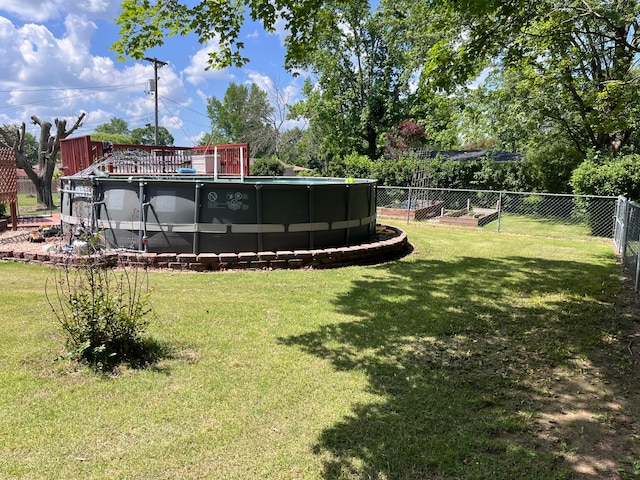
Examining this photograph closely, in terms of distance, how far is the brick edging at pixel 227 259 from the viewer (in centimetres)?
687

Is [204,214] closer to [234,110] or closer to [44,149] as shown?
[44,149]

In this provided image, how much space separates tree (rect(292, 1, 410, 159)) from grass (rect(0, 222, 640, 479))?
21.2 metres

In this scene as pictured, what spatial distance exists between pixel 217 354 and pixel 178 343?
A: 0.46 metres

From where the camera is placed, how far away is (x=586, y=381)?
352 cm

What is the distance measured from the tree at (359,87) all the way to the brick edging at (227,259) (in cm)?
1917

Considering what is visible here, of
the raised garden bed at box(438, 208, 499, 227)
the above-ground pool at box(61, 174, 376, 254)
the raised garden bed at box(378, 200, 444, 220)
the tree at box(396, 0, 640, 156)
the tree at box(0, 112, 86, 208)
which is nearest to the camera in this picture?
the tree at box(396, 0, 640, 156)

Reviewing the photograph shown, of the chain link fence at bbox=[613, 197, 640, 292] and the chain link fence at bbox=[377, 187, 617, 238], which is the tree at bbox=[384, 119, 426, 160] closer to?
the chain link fence at bbox=[377, 187, 617, 238]

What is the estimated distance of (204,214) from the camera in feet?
23.2

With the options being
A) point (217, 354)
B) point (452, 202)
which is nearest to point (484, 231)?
point (452, 202)

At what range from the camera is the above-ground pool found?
7066mm

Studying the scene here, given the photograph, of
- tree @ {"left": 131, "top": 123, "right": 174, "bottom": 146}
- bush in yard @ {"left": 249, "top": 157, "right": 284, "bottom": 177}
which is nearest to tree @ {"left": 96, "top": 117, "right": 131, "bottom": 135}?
tree @ {"left": 131, "top": 123, "right": 174, "bottom": 146}

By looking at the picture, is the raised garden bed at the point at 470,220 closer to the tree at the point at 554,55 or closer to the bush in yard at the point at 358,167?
the tree at the point at 554,55

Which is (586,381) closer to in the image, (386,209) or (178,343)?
(178,343)

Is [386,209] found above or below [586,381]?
above
